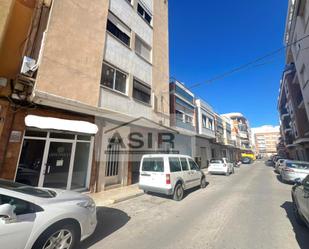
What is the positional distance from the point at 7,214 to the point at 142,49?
12723 mm

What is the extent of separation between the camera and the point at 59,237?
311cm

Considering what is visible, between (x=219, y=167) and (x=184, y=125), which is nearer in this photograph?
(x=219, y=167)

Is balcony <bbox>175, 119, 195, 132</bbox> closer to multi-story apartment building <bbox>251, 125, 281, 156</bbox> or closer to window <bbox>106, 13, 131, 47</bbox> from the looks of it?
window <bbox>106, 13, 131, 47</bbox>

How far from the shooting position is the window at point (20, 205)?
2.73m


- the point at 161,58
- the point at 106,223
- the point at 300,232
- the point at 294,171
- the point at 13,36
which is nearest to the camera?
the point at 300,232

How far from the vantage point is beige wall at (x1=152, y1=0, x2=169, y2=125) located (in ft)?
44.6

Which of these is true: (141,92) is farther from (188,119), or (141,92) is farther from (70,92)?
(188,119)

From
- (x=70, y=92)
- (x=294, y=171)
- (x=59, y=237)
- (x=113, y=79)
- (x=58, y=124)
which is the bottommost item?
(x=59, y=237)

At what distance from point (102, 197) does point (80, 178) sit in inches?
68.4

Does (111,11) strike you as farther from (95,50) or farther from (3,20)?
(3,20)

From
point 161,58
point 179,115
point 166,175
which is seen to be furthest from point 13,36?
point 179,115

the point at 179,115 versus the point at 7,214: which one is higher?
the point at 179,115

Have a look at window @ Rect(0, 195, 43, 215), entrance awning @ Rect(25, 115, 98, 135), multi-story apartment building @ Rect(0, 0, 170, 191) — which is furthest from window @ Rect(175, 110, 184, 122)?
window @ Rect(0, 195, 43, 215)

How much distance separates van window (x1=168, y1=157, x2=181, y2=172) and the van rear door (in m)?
0.44
